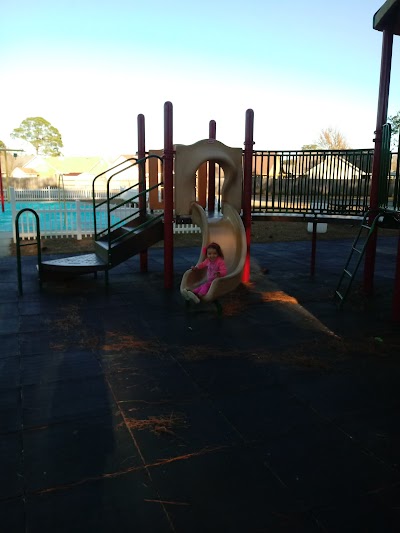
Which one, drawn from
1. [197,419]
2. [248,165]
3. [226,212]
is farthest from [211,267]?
[197,419]

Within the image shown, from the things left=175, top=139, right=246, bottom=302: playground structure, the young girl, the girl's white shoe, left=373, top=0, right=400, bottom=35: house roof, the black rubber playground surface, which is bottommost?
the black rubber playground surface

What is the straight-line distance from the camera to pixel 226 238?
7992 millimetres

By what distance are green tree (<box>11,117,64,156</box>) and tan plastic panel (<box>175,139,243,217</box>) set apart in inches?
3944

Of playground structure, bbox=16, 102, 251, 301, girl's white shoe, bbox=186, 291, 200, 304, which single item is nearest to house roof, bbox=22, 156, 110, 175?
playground structure, bbox=16, 102, 251, 301

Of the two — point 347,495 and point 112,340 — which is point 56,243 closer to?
point 112,340

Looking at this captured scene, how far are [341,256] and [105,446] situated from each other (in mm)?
10482

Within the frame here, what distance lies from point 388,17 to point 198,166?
156 inches

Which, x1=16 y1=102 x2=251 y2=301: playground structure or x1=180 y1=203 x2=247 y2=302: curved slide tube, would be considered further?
x1=16 y1=102 x2=251 y2=301: playground structure

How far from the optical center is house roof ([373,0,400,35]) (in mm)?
6961

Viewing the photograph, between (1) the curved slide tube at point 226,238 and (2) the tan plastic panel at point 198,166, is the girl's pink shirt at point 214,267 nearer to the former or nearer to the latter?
(1) the curved slide tube at point 226,238

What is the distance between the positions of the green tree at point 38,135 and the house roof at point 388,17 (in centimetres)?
10139

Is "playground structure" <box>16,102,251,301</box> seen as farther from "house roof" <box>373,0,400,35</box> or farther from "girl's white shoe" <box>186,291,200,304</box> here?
"house roof" <box>373,0,400,35</box>

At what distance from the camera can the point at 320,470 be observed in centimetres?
299

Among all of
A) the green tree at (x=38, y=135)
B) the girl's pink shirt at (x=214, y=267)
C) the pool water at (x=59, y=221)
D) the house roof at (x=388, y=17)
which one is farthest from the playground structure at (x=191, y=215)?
the green tree at (x=38, y=135)
